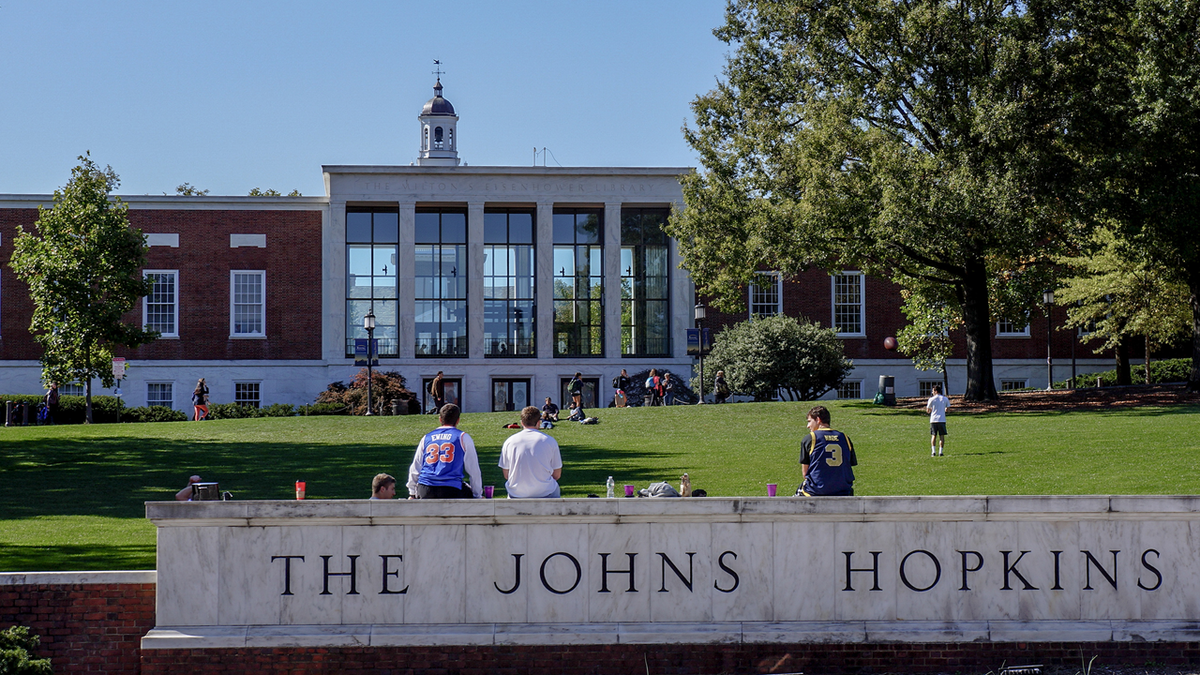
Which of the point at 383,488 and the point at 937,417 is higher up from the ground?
the point at 937,417

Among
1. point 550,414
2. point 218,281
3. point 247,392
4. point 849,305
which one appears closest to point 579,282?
point 849,305

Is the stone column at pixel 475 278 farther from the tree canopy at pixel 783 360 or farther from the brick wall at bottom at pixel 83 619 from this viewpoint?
the brick wall at bottom at pixel 83 619

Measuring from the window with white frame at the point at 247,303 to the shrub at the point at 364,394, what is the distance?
5898mm

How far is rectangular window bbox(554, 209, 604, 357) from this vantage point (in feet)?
156

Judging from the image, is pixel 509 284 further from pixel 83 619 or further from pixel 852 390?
pixel 83 619

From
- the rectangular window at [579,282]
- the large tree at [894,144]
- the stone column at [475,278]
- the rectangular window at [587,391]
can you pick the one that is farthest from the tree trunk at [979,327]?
the stone column at [475,278]

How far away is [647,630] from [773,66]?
25854 mm

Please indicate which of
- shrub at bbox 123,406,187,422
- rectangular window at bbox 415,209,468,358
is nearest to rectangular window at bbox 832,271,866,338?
rectangular window at bbox 415,209,468,358

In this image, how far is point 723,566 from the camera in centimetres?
976

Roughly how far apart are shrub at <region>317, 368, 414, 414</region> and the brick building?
130 inches

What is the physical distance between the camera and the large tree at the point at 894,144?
27.8m

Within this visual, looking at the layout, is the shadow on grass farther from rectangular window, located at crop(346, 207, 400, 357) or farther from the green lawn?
rectangular window, located at crop(346, 207, 400, 357)

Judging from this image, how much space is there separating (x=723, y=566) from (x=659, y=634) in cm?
81

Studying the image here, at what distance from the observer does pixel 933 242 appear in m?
28.7
